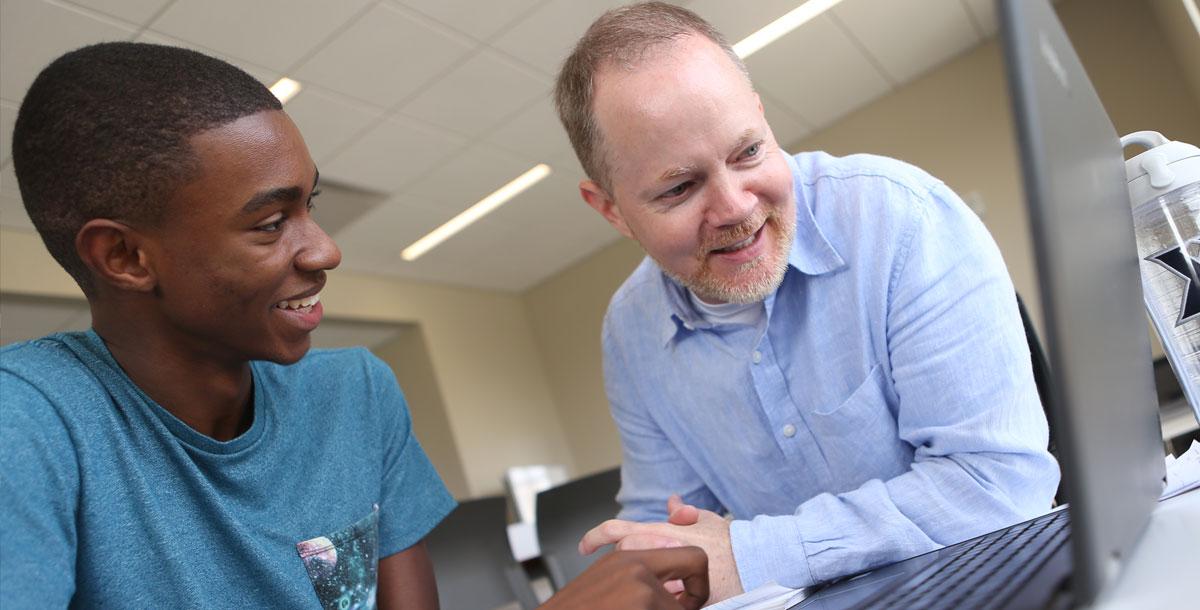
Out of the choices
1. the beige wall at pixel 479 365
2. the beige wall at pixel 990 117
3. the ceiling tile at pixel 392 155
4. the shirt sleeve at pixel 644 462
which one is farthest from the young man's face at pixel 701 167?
the beige wall at pixel 479 365

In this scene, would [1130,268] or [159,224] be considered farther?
[159,224]

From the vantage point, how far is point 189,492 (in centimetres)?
88

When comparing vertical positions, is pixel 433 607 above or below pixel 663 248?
below

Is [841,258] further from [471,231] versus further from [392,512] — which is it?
[471,231]

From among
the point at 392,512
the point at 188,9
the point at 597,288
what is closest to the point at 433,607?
the point at 392,512

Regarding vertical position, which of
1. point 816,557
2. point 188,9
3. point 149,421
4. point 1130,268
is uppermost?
point 188,9

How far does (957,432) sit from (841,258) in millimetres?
269

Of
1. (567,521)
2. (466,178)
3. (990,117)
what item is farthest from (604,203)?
(990,117)

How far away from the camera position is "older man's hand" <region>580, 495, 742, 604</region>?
2.67 feet

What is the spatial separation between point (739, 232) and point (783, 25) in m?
3.66

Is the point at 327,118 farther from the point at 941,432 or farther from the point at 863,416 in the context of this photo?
the point at 941,432

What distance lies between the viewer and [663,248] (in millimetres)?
1077

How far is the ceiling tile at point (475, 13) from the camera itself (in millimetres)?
3346

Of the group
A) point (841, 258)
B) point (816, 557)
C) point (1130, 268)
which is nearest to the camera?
point (1130, 268)
